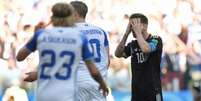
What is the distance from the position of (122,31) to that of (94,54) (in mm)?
4448

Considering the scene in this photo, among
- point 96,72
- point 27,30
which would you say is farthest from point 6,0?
point 96,72

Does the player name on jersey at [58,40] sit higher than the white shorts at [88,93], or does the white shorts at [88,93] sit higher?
the player name on jersey at [58,40]

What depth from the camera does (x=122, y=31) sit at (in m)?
11.3

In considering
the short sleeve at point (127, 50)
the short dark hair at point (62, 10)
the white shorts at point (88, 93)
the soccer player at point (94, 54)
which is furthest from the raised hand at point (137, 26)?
the short dark hair at point (62, 10)

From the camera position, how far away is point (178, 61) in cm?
1137

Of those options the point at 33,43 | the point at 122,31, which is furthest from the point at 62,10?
the point at 122,31

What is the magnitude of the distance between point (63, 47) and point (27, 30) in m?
5.79

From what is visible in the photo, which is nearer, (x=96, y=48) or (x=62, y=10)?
(x=62, y=10)

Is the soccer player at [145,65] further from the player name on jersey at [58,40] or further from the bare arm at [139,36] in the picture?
the player name on jersey at [58,40]

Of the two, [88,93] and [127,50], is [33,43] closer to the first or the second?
[88,93]

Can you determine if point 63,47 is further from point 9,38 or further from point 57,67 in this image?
point 9,38

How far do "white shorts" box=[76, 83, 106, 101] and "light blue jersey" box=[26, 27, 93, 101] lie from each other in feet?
3.87

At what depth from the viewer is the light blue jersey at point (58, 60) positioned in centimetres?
560

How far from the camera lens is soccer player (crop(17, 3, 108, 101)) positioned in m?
5.60
